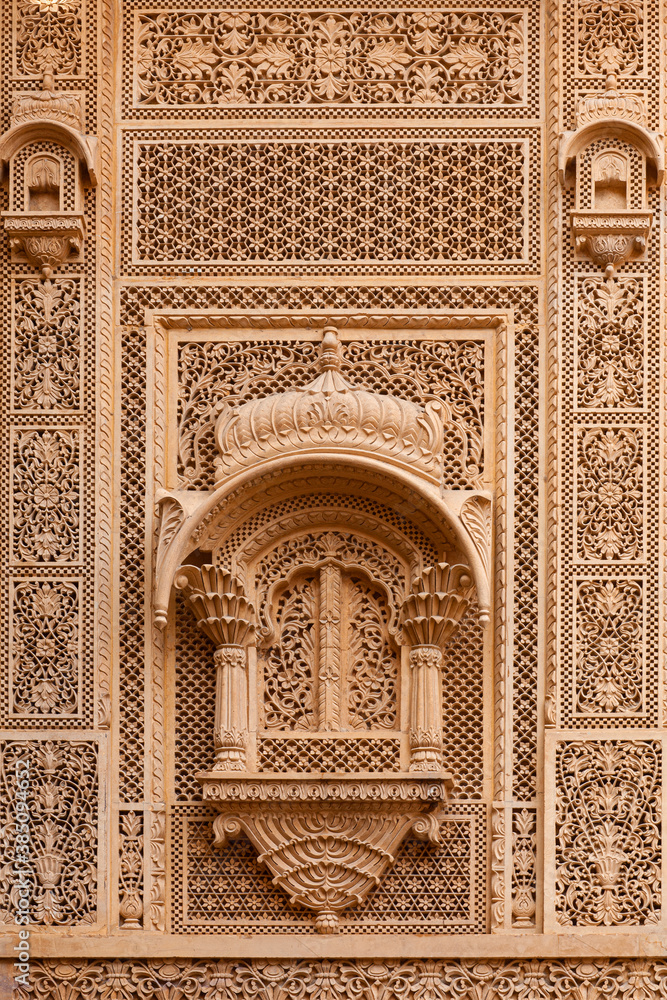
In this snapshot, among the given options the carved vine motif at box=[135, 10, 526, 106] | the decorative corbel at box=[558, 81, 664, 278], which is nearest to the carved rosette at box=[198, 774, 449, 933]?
the decorative corbel at box=[558, 81, 664, 278]

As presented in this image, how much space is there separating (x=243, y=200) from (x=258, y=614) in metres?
1.87

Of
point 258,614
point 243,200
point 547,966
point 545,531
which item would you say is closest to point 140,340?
point 243,200

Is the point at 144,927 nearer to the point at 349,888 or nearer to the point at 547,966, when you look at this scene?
the point at 349,888

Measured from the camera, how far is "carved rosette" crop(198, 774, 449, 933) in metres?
8.43

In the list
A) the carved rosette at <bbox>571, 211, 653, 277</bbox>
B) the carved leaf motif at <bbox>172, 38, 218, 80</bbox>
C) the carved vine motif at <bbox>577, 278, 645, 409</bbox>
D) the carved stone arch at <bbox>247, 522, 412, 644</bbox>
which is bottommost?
the carved stone arch at <bbox>247, 522, 412, 644</bbox>

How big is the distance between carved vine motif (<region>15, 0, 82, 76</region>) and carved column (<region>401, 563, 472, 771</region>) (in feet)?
9.30

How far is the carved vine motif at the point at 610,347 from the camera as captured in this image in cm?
878

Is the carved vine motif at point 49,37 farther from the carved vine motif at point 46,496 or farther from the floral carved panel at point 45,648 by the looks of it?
the floral carved panel at point 45,648

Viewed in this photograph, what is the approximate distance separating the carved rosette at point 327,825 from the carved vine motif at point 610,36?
10.8 ft

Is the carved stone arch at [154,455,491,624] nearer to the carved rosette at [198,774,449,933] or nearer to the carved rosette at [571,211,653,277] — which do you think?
the carved rosette at [198,774,449,933]

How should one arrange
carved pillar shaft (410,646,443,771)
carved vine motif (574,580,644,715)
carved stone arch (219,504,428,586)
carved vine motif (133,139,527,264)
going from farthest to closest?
carved vine motif (133,139,527,264) → carved stone arch (219,504,428,586) → carved vine motif (574,580,644,715) → carved pillar shaft (410,646,443,771)

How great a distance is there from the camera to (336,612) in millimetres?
8695

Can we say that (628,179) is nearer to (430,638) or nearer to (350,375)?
(350,375)

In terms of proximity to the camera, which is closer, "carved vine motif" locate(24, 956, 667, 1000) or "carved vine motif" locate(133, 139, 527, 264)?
"carved vine motif" locate(24, 956, 667, 1000)
